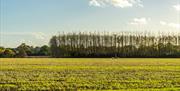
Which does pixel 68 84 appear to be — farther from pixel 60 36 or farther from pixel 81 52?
pixel 60 36

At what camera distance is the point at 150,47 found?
6127 inches

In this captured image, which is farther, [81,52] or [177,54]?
[81,52]

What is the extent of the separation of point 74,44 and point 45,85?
136 meters

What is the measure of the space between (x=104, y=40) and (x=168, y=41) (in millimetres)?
29074

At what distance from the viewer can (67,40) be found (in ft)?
546

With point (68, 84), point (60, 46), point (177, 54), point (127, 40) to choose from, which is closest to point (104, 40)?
point (127, 40)

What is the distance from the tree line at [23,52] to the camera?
6078 inches

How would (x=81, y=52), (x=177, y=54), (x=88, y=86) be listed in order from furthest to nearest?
(x=81, y=52)
(x=177, y=54)
(x=88, y=86)

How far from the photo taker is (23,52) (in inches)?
6235

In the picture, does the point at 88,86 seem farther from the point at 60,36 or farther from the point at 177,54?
the point at 60,36

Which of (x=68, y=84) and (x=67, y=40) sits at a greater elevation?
(x=67, y=40)

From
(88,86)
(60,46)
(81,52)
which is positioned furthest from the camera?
(60,46)

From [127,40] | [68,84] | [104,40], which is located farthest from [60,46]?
[68,84]

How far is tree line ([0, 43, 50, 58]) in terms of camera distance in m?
154
